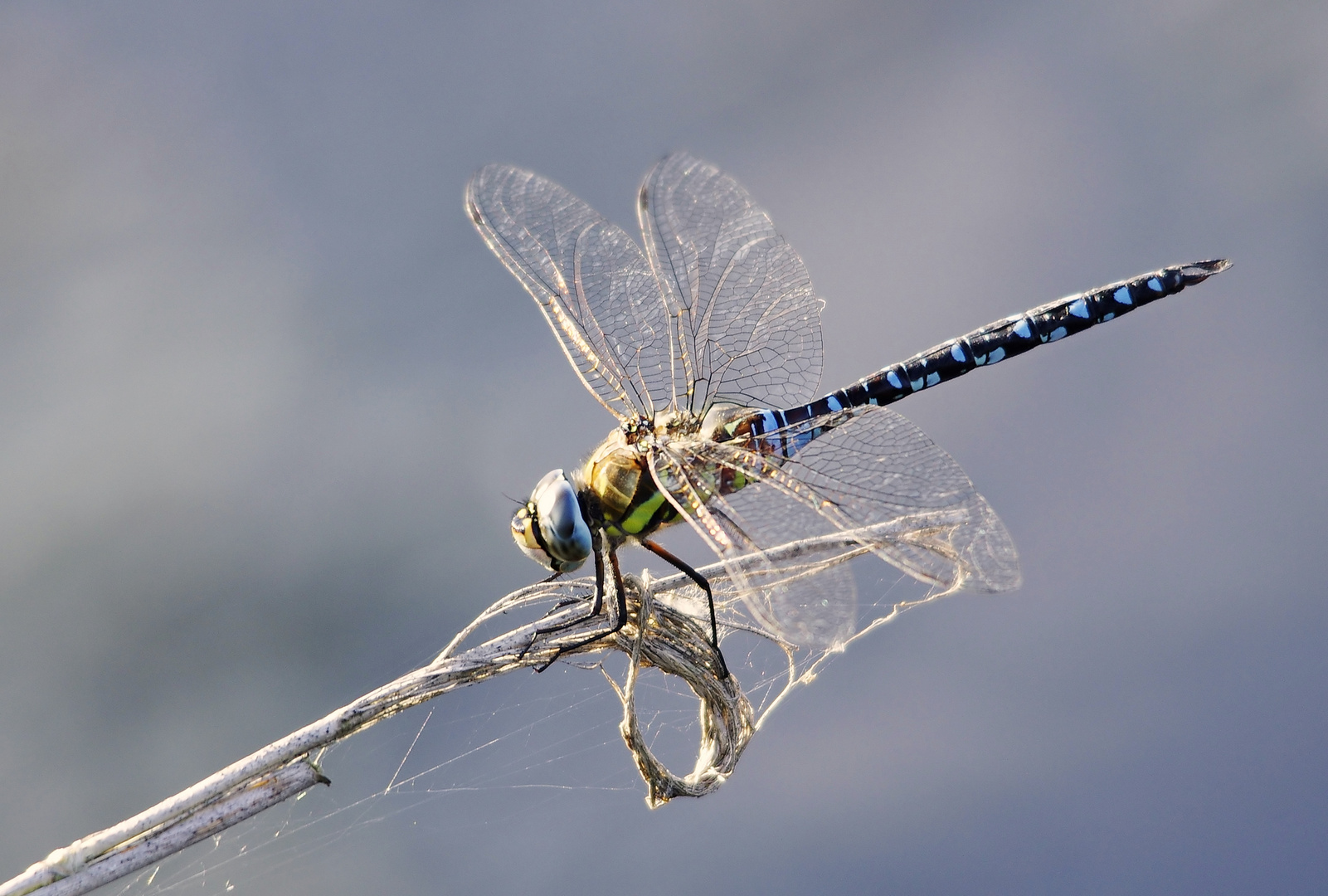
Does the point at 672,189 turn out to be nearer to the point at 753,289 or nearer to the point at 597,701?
the point at 753,289

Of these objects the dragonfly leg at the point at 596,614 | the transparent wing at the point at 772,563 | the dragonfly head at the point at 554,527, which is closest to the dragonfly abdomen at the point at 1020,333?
the transparent wing at the point at 772,563

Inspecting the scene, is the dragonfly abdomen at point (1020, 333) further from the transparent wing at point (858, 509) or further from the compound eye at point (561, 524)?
the compound eye at point (561, 524)

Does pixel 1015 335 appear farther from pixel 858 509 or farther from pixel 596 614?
pixel 596 614

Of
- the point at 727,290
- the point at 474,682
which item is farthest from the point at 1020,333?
the point at 474,682

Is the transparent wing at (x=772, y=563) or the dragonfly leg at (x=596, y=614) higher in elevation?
the dragonfly leg at (x=596, y=614)

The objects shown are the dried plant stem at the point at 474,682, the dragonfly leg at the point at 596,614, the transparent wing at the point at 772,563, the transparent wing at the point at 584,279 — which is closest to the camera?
the dried plant stem at the point at 474,682

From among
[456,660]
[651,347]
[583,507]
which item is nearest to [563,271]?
[651,347]

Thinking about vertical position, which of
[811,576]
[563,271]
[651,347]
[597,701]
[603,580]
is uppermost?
[563,271]
